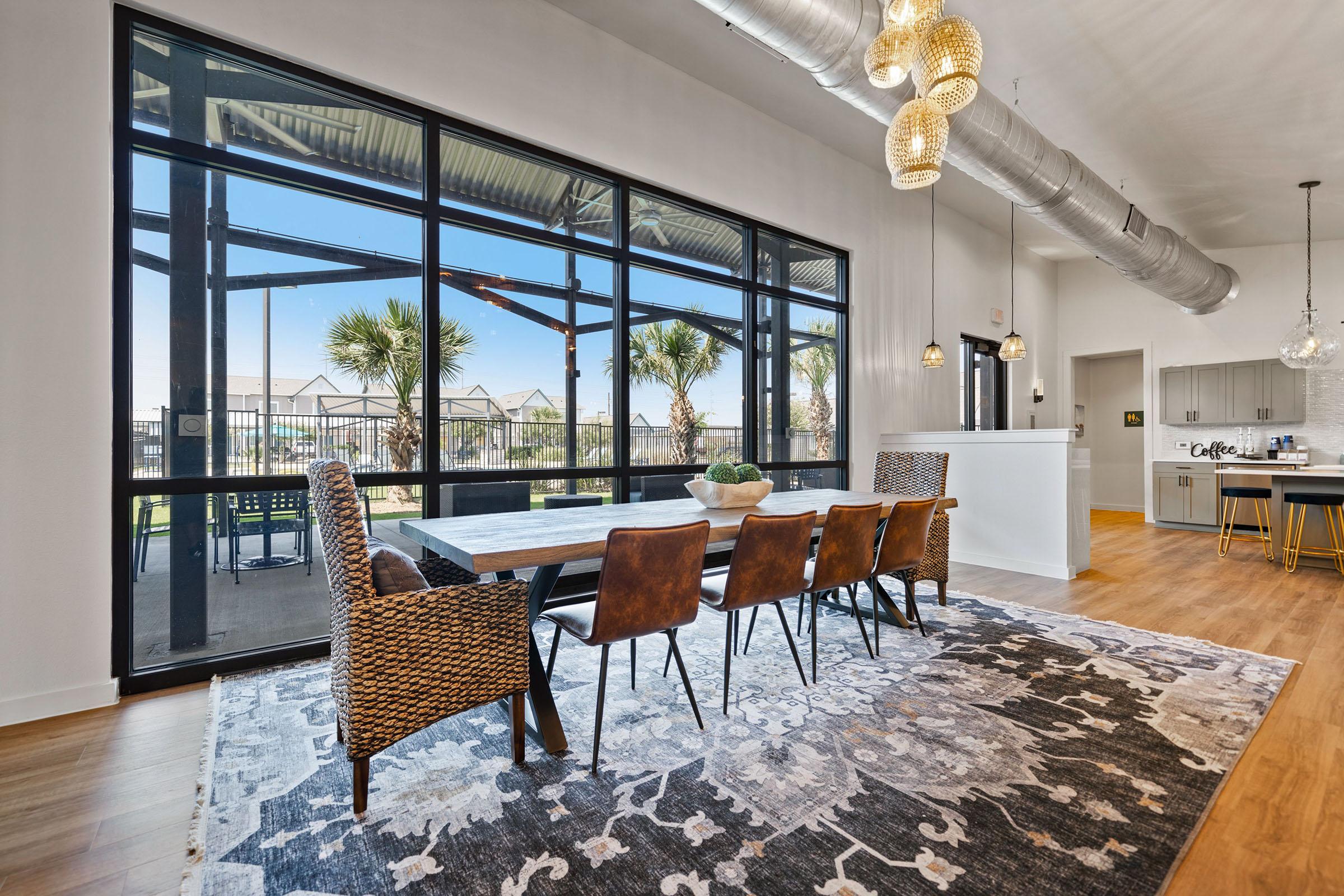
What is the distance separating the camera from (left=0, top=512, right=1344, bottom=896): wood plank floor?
1576 mm

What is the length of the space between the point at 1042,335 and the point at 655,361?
23.8 feet

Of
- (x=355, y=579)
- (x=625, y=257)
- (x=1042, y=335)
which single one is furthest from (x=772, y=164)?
(x=1042, y=335)

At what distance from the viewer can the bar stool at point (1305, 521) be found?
524 cm

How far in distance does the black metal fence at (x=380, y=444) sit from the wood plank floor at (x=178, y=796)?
1070 millimetres

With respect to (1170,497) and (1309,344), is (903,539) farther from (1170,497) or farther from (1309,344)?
(1170,497)

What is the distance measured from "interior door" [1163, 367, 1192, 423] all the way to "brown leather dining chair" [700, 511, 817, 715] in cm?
835

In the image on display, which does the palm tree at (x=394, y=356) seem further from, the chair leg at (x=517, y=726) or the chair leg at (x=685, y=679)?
the chair leg at (x=685, y=679)

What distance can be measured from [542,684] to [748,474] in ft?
4.77

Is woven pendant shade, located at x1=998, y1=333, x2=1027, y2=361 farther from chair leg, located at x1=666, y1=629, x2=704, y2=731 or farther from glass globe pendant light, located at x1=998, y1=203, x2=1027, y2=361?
chair leg, located at x1=666, y1=629, x2=704, y2=731

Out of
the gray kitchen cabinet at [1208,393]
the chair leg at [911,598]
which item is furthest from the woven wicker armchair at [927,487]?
the gray kitchen cabinet at [1208,393]

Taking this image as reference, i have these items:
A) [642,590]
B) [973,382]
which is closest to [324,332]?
[642,590]

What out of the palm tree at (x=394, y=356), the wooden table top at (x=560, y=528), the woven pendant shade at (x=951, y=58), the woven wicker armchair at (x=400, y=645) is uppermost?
the woven pendant shade at (x=951, y=58)

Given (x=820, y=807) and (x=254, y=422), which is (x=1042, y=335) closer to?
(x=820, y=807)

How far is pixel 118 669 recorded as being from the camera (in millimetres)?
2652
